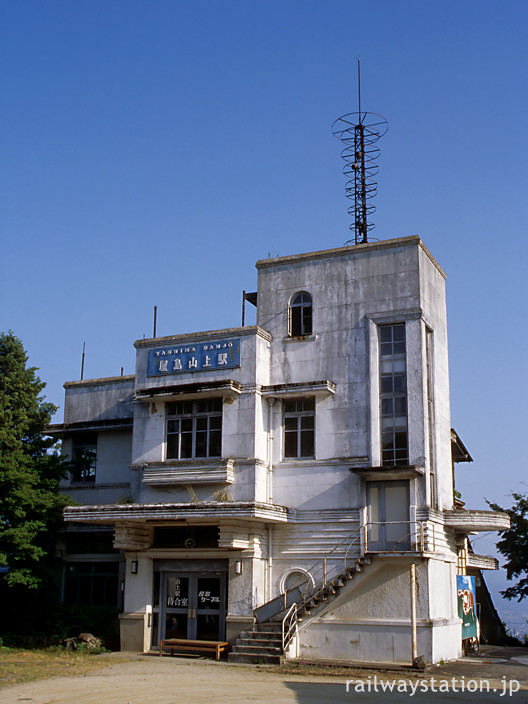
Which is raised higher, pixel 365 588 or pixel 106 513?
pixel 106 513

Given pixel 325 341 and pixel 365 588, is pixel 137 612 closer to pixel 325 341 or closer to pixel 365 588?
pixel 365 588

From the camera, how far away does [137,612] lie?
84.9 ft

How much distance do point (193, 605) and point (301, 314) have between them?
9.75 meters

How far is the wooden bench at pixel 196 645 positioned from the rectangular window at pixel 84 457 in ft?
24.7

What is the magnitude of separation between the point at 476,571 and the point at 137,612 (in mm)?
14206

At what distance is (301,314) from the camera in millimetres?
26812

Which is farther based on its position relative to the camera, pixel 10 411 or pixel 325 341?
pixel 10 411

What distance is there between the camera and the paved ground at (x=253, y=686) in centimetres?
1734

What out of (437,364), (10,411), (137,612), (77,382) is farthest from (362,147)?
(137,612)

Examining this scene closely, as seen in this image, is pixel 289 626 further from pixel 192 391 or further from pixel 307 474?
pixel 192 391

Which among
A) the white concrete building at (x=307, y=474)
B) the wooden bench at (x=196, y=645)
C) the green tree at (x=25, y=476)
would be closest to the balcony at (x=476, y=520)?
the white concrete building at (x=307, y=474)

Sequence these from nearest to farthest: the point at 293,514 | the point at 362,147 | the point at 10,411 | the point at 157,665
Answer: the point at 157,665
the point at 293,514
the point at 10,411
the point at 362,147

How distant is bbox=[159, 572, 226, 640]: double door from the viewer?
25125mm

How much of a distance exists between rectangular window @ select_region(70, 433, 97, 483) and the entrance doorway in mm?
11021
